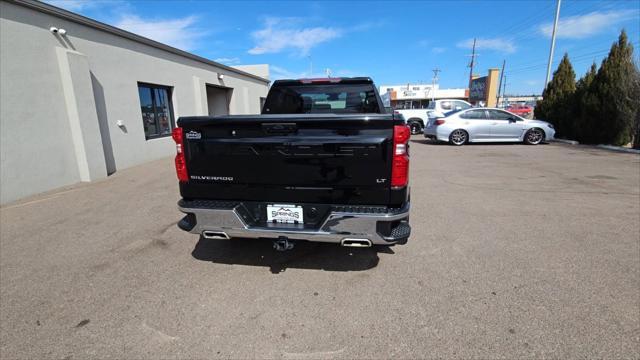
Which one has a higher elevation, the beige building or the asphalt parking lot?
the beige building

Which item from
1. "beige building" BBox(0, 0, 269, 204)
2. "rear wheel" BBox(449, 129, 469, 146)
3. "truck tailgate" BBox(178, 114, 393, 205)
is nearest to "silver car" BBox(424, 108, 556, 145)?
"rear wheel" BBox(449, 129, 469, 146)

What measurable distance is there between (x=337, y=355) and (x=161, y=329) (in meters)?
1.39

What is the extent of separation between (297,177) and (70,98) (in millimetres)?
7102

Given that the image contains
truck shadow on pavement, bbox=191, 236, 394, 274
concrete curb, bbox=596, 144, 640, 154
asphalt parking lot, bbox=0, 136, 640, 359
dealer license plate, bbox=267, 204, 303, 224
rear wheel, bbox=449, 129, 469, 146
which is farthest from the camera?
rear wheel, bbox=449, 129, 469, 146

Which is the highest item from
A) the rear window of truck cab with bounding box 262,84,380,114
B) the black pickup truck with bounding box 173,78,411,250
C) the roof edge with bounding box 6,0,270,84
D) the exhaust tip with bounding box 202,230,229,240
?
the roof edge with bounding box 6,0,270,84

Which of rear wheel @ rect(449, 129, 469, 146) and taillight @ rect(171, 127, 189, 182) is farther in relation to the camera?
rear wheel @ rect(449, 129, 469, 146)

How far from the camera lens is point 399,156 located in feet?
8.23

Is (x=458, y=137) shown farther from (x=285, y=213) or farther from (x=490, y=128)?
(x=285, y=213)

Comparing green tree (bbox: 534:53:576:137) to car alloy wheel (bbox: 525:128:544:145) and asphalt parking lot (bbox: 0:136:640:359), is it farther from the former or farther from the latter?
asphalt parking lot (bbox: 0:136:640:359)

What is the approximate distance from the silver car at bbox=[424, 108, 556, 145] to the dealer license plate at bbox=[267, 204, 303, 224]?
12.1 m

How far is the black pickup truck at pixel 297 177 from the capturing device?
2508 mm

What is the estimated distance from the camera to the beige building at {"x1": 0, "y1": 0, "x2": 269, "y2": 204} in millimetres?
5887

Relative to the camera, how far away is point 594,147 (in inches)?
472

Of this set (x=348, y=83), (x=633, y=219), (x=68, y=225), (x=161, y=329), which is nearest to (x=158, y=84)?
(x=68, y=225)
